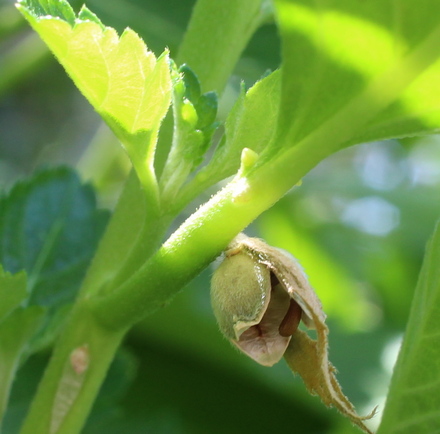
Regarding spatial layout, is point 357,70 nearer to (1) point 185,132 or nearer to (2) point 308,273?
(1) point 185,132

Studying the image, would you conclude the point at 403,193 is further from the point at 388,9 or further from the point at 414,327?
the point at 388,9

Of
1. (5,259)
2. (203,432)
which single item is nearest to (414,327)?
(5,259)

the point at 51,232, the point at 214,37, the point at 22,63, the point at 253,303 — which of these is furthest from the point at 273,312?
the point at 22,63

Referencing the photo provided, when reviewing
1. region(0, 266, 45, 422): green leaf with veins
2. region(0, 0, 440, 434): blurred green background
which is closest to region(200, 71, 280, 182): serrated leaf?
region(0, 266, 45, 422): green leaf with veins

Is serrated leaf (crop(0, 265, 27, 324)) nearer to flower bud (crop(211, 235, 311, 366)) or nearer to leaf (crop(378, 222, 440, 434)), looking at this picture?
flower bud (crop(211, 235, 311, 366))

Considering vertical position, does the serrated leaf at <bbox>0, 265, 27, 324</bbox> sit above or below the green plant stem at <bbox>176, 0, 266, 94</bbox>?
below
